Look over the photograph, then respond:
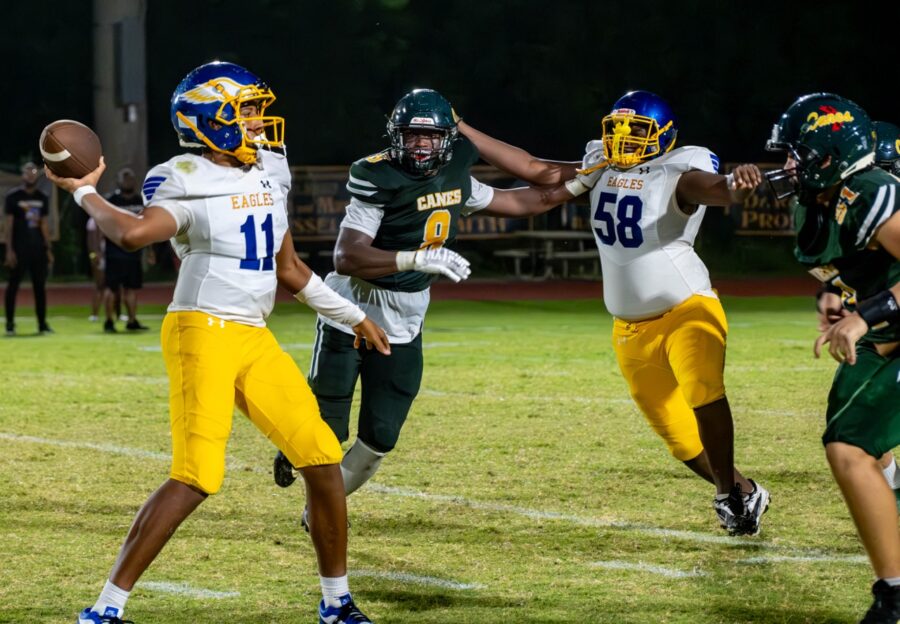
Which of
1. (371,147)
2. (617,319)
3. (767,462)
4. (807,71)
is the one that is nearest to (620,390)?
(767,462)

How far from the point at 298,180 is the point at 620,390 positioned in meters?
12.7

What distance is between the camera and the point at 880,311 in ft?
13.9

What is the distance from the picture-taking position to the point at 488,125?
26.9 metres

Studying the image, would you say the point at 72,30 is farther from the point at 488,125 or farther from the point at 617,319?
the point at 617,319

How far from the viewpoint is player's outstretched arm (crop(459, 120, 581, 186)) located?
6.30 meters

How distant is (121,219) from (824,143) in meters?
2.15

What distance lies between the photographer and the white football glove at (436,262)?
5215 mm

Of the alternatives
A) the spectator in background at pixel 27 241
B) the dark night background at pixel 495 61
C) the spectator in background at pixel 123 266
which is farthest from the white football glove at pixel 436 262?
the dark night background at pixel 495 61

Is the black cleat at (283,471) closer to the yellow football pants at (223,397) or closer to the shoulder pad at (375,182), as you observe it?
the shoulder pad at (375,182)

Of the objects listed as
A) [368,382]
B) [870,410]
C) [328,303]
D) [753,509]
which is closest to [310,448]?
[328,303]

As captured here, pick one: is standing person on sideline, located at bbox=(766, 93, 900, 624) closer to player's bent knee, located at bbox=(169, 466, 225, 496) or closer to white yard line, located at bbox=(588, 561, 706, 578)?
white yard line, located at bbox=(588, 561, 706, 578)

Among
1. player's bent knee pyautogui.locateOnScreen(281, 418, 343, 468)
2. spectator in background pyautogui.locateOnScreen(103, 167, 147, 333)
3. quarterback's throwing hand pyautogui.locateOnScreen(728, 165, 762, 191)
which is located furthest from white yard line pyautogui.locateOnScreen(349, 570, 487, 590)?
spectator in background pyautogui.locateOnScreen(103, 167, 147, 333)

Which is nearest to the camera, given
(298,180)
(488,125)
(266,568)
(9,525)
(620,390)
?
(266,568)

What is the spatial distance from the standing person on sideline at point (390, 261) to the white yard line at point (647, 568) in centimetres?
100
